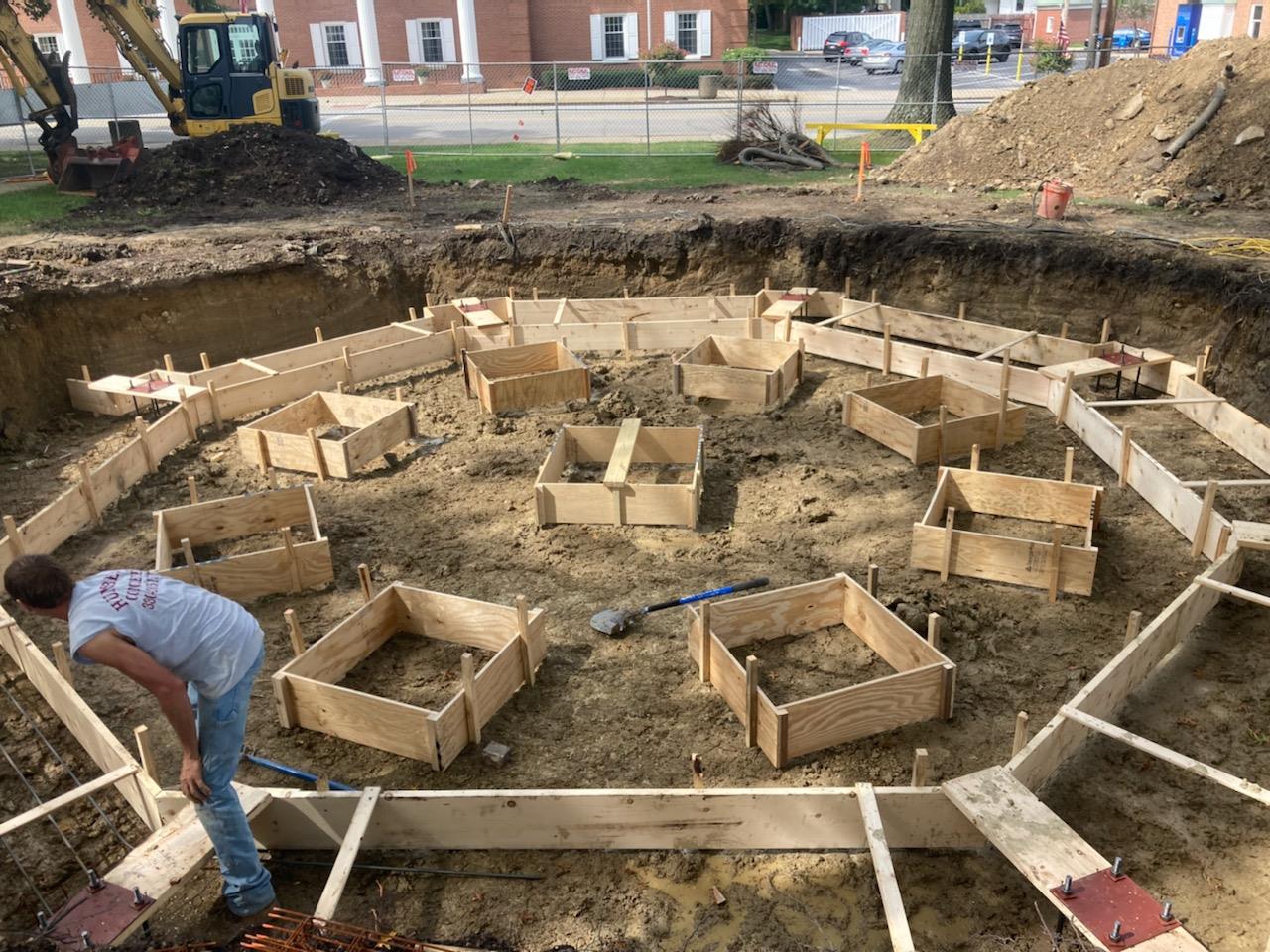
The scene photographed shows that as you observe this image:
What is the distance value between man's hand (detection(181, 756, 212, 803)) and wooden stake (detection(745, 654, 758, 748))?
2.64 meters

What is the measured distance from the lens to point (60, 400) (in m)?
10.7

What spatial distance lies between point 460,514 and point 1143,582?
5.17m

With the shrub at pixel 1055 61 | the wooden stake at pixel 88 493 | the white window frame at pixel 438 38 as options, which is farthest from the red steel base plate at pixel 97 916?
the white window frame at pixel 438 38

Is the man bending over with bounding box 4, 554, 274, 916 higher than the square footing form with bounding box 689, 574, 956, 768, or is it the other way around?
the man bending over with bounding box 4, 554, 274, 916

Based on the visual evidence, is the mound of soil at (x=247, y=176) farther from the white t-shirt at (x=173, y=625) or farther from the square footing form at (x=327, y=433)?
the white t-shirt at (x=173, y=625)

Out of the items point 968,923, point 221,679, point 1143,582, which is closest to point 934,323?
point 1143,582

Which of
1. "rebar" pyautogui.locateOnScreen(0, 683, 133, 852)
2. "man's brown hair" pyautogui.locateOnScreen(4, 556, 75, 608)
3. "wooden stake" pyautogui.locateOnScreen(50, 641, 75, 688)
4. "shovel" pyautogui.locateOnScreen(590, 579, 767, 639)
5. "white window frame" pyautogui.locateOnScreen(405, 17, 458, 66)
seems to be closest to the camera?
"man's brown hair" pyautogui.locateOnScreen(4, 556, 75, 608)

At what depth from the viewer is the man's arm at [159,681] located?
357 cm

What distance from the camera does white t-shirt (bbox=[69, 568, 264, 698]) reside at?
3.65 meters

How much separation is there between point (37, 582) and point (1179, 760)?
4.84 m

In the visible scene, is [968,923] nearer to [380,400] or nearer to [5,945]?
[5,945]

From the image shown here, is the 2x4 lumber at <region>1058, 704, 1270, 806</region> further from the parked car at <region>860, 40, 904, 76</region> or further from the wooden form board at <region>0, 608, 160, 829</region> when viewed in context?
the parked car at <region>860, 40, 904, 76</region>

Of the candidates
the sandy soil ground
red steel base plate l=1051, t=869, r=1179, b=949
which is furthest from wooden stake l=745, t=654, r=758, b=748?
red steel base plate l=1051, t=869, r=1179, b=949

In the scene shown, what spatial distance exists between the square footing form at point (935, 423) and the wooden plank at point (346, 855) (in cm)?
565
